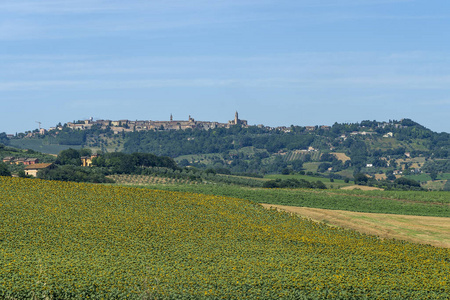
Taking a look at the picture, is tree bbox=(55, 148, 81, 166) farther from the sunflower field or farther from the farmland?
the sunflower field

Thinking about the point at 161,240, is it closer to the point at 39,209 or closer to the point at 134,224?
the point at 134,224

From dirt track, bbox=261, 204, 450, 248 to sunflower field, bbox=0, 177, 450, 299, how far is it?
361cm

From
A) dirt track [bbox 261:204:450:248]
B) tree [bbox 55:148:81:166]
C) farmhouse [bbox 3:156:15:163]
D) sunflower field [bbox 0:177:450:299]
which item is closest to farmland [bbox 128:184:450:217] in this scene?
dirt track [bbox 261:204:450:248]

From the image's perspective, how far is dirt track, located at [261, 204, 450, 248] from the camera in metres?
47.5

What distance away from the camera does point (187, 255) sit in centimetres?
3525

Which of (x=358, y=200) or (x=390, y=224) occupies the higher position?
(x=358, y=200)

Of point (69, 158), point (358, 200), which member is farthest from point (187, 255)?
point (69, 158)

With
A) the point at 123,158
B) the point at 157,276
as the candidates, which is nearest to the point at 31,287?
the point at 157,276

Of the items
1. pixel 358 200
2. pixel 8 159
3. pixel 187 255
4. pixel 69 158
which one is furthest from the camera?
pixel 69 158

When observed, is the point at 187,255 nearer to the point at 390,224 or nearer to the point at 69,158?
the point at 390,224

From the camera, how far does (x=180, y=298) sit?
28016mm

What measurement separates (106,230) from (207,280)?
13.2 meters

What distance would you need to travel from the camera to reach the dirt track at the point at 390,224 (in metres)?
47.5

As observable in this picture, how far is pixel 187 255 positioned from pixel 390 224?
25.1m
